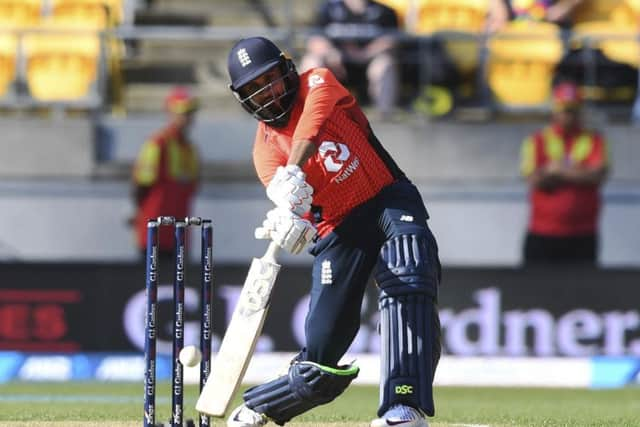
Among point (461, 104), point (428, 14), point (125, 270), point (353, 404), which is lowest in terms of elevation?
point (353, 404)

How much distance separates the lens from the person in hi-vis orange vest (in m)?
11.9

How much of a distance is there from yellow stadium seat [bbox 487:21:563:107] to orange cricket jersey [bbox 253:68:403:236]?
732cm

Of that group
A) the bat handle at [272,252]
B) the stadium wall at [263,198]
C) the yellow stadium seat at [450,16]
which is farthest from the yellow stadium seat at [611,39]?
the bat handle at [272,252]

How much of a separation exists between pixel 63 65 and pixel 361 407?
596 cm

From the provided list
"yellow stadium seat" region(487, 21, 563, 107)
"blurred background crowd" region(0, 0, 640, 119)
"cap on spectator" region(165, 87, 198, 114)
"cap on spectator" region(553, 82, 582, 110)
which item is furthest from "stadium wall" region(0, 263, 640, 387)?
"yellow stadium seat" region(487, 21, 563, 107)

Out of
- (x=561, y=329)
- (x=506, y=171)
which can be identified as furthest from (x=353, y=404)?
(x=506, y=171)

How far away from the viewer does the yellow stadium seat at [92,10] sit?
1374 centimetres

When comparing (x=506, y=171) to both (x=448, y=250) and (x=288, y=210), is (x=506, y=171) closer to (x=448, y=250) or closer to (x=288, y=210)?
(x=448, y=250)

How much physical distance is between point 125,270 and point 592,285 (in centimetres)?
353

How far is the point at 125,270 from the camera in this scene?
1132 centimetres

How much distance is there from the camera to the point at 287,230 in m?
5.64

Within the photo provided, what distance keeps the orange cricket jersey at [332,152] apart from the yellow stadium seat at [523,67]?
7.32 metres

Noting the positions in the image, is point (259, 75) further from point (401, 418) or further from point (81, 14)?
point (81, 14)

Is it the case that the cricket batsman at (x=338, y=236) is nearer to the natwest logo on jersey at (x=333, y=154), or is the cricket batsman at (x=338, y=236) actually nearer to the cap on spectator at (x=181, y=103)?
the natwest logo on jersey at (x=333, y=154)
